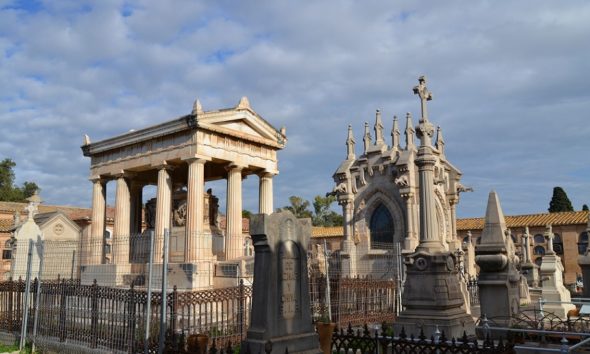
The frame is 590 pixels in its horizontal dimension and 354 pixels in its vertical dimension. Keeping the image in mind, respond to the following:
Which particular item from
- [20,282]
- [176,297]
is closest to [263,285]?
[176,297]

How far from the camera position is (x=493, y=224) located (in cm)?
1142

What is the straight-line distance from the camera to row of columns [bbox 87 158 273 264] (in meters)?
19.8

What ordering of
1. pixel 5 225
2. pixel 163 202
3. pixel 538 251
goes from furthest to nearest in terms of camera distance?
1. pixel 538 251
2. pixel 5 225
3. pixel 163 202

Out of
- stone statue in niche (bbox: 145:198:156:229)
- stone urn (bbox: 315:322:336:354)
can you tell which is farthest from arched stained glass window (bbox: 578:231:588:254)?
stone urn (bbox: 315:322:336:354)

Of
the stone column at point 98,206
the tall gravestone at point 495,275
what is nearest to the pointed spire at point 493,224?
the tall gravestone at point 495,275

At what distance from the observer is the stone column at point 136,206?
2691 cm

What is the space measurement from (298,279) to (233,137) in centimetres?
1434

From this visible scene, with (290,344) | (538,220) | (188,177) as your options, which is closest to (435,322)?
(290,344)

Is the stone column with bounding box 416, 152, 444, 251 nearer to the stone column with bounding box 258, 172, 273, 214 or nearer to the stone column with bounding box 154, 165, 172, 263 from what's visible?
the stone column with bounding box 258, 172, 273, 214

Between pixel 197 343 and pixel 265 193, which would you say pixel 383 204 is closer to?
pixel 265 193

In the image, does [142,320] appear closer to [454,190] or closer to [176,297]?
[176,297]

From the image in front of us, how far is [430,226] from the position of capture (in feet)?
43.7

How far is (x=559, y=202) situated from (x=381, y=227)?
136 ft

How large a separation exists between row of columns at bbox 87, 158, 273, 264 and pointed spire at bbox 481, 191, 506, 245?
37.1ft
